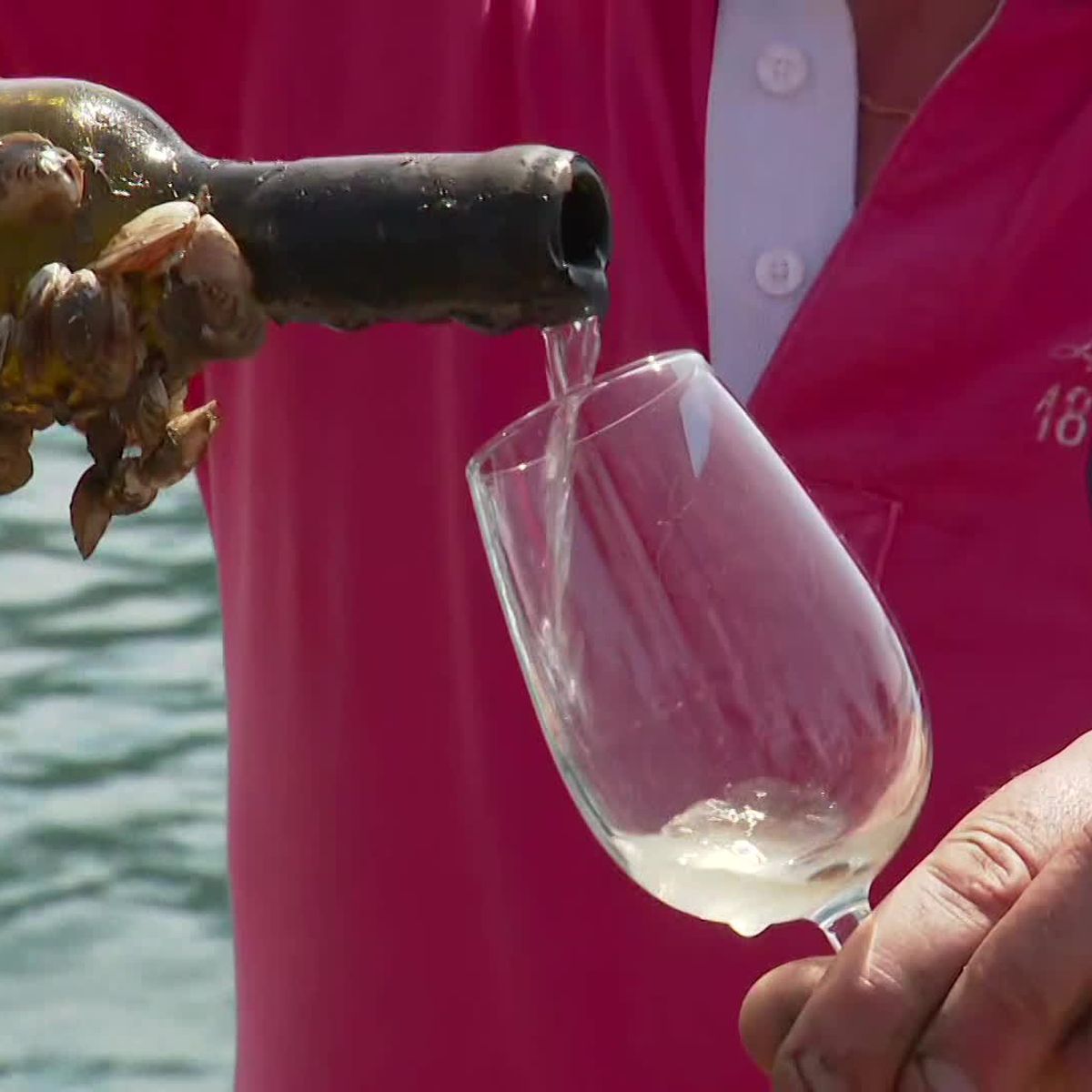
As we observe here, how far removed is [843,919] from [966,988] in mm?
151

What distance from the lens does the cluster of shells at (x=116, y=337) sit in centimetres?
71

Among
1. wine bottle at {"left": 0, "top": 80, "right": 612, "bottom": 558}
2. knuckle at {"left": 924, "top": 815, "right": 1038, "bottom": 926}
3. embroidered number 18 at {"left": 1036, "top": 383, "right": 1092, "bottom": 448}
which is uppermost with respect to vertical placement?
wine bottle at {"left": 0, "top": 80, "right": 612, "bottom": 558}

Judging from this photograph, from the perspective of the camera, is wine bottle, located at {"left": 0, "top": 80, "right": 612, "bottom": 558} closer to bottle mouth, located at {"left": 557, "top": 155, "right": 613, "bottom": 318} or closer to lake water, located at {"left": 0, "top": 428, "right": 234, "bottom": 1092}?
bottle mouth, located at {"left": 557, "top": 155, "right": 613, "bottom": 318}

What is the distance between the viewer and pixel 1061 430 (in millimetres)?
1263

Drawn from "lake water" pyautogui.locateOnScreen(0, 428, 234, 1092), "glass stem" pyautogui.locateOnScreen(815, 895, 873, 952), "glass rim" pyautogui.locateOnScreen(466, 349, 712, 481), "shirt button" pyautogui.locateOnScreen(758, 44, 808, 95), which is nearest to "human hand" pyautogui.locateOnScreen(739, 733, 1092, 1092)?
"glass stem" pyautogui.locateOnScreen(815, 895, 873, 952)

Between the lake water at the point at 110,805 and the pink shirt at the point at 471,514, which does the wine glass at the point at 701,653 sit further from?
the lake water at the point at 110,805

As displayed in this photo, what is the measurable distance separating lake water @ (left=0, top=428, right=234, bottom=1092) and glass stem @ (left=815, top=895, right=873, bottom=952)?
2013 mm

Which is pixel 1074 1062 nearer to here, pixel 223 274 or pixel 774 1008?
pixel 774 1008

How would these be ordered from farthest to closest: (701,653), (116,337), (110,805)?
(110,805) < (701,653) < (116,337)

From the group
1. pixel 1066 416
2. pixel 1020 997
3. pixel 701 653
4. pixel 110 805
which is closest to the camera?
pixel 1020 997

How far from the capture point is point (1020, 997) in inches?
32.1

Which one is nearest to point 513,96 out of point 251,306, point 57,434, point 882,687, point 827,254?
point 827,254

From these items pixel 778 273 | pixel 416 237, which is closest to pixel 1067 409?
pixel 778 273

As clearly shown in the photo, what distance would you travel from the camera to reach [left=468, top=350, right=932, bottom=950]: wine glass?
3.11 feet
